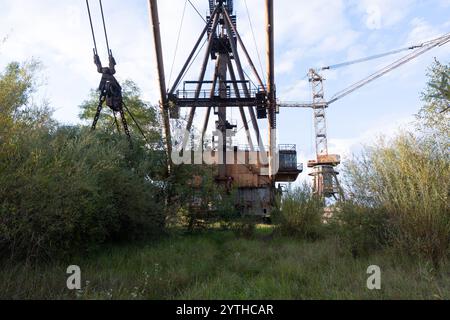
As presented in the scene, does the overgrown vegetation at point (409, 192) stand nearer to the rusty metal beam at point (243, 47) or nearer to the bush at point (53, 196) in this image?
the bush at point (53, 196)

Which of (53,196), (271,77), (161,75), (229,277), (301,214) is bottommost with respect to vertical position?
(229,277)

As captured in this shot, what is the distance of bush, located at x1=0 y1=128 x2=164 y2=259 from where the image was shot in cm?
362

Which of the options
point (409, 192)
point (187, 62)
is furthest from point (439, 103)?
point (187, 62)

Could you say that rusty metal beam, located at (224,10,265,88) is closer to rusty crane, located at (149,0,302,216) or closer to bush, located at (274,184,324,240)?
rusty crane, located at (149,0,302,216)

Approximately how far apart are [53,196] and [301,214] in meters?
7.03

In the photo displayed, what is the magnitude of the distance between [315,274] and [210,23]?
1510 centimetres

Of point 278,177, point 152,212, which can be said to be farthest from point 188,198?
point 278,177

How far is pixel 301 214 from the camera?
9094mm

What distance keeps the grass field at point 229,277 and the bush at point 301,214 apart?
2.30 metres

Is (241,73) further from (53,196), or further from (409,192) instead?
(53,196)

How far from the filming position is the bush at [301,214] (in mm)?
8789

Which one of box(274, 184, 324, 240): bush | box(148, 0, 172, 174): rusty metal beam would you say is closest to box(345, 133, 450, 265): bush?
box(274, 184, 324, 240): bush

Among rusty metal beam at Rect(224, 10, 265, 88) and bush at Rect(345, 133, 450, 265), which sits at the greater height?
rusty metal beam at Rect(224, 10, 265, 88)

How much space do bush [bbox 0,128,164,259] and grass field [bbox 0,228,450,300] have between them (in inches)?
14.7
